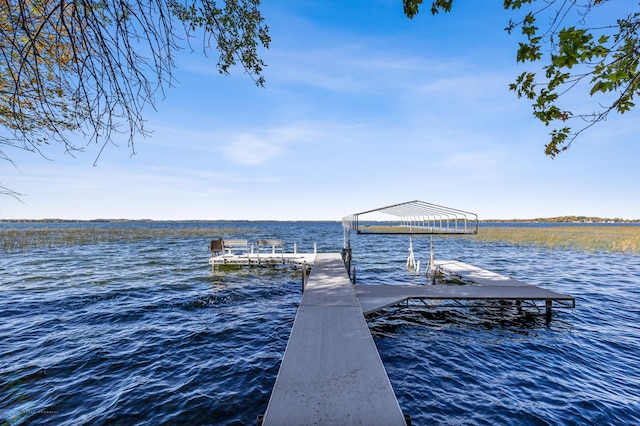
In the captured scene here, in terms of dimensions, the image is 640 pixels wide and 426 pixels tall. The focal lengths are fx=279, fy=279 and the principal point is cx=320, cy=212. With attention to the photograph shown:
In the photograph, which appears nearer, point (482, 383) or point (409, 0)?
point (409, 0)

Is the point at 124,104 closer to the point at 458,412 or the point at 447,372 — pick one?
the point at 458,412

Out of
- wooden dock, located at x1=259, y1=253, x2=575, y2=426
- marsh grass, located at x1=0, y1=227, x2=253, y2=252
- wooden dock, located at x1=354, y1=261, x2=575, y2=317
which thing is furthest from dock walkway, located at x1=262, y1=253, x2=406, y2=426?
marsh grass, located at x1=0, y1=227, x2=253, y2=252

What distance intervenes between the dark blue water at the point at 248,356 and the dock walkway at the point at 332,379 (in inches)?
66.6

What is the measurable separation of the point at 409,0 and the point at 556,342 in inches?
452

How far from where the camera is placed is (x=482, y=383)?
7.02 metres

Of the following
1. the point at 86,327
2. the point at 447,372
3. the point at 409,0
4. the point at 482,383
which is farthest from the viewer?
the point at 86,327

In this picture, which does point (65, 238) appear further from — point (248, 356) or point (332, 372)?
point (332, 372)

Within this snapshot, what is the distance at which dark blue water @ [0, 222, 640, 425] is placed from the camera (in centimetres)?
607

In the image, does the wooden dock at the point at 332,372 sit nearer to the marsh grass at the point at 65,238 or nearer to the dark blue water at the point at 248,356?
the dark blue water at the point at 248,356

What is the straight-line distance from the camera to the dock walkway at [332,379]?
378cm

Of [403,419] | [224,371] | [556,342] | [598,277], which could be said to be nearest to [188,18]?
[403,419]

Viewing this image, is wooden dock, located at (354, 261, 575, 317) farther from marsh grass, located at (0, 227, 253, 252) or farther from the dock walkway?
marsh grass, located at (0, 227, 253, 252)

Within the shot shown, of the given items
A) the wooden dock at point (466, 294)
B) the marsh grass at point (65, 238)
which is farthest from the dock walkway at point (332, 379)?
the marsh grass at point (65, 238)

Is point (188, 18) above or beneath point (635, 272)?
above
